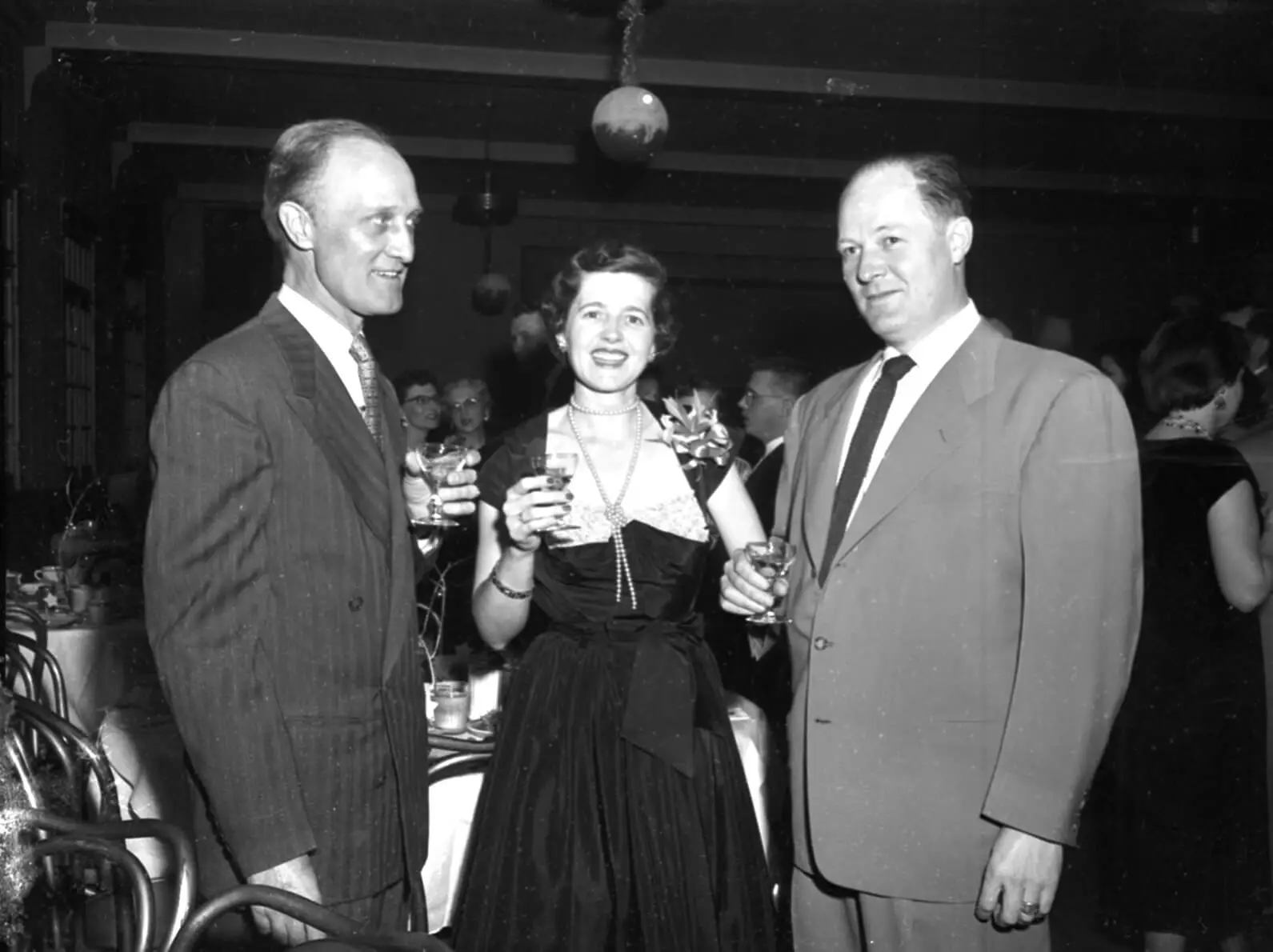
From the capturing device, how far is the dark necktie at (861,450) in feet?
5.83

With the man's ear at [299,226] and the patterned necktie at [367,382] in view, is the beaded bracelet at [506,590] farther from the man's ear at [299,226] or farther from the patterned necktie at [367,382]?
the man's ear at [299,226]

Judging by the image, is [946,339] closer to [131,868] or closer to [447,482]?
[447,482]

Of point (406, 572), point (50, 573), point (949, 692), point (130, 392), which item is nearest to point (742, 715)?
point (949, 692)

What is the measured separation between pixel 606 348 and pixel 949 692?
0.87 metres

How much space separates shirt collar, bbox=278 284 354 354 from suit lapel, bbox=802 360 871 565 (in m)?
0.81

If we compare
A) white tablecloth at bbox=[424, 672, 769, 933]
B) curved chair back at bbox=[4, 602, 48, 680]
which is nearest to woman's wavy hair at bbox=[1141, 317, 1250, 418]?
white tablecloth at bbox=[424, 672, 769, 933]

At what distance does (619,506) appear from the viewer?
82.4 inches

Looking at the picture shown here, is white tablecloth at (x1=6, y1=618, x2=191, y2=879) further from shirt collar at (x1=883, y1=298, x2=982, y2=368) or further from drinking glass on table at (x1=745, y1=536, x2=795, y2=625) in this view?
shirt collar at (x1=883, y1=298, x2=982, y2=368)

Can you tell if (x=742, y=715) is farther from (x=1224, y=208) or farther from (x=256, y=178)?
(x=256, y=178)

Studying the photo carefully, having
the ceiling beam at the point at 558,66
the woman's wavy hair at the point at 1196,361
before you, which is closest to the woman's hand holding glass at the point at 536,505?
the woman's wavy hair at the point at 1196,361

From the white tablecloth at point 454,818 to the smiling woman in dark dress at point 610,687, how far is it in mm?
541

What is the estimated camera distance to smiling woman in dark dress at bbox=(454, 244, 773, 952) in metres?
1.87

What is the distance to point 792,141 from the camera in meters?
8.07

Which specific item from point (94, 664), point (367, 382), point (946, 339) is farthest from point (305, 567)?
point (94, 664)
